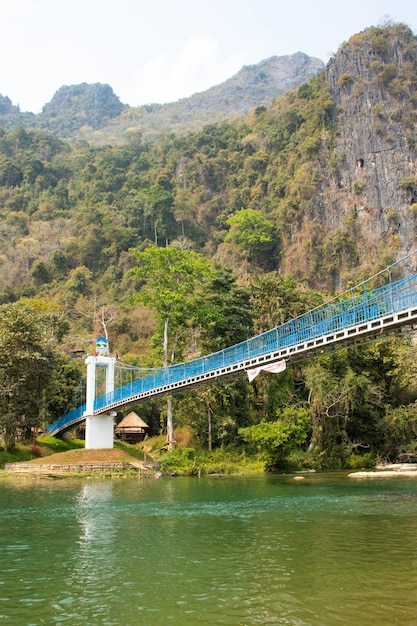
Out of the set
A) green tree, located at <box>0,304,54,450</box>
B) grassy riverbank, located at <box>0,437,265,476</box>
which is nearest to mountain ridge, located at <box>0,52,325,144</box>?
green tree, located at <box>0,304,54,450</box>

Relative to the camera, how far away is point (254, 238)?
188ft

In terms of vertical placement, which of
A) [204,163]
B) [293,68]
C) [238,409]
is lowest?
[238,409]

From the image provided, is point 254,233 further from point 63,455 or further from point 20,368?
Answer: point 63,455

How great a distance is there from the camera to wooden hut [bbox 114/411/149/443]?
38344 millimetres

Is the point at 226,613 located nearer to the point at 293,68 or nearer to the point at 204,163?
the point at 204,163

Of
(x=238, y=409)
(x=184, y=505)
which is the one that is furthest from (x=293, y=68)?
(x=184, y=505)

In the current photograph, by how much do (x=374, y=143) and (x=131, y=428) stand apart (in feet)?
114

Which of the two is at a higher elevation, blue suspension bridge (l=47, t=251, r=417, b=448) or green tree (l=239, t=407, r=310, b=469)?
blue suspension bridge (l=47, t=251, r=417, b=448)

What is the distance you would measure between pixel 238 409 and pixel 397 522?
1981 centimetres

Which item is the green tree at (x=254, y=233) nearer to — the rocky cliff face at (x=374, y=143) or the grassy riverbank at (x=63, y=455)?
the rocky cliff face at (x=374, y=143)

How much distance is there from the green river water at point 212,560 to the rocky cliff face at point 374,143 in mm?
37801

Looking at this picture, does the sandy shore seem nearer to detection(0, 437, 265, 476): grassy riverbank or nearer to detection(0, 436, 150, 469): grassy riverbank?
detection(0, 437, 265, 476): grassy riverbank

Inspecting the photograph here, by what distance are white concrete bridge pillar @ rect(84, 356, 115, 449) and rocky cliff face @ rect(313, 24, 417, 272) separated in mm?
28121

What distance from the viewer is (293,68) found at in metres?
168
